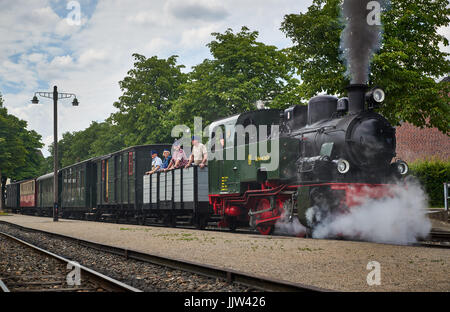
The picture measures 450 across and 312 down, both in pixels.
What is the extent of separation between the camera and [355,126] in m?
11.4

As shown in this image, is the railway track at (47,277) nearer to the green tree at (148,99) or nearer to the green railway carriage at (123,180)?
the green railway carriage at (123,180)

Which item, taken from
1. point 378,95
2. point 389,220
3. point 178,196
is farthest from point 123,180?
point 389,220

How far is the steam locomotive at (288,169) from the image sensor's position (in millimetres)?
11391

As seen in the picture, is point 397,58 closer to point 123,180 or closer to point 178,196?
point 178,196

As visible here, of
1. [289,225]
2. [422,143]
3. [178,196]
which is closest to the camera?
[289,225]

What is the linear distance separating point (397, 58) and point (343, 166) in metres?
7.24

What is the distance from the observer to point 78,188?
100ft

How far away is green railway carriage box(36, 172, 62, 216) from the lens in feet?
115

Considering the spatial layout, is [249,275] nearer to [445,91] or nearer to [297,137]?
[297,137]

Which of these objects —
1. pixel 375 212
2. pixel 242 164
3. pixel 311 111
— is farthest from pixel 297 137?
pixel 375 212

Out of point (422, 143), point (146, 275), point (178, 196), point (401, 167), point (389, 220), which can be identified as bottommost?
point (146, 275)

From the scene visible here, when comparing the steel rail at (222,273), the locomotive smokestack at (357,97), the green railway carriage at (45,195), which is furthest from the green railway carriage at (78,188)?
the locomotive smokestack at (357,97)

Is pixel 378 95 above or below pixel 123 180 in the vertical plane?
above

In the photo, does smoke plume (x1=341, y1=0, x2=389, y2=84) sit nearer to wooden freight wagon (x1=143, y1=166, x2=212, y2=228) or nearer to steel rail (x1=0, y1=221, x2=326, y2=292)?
wooden freight wagon (x1=143, y1=166, x2=212, y2=228)
